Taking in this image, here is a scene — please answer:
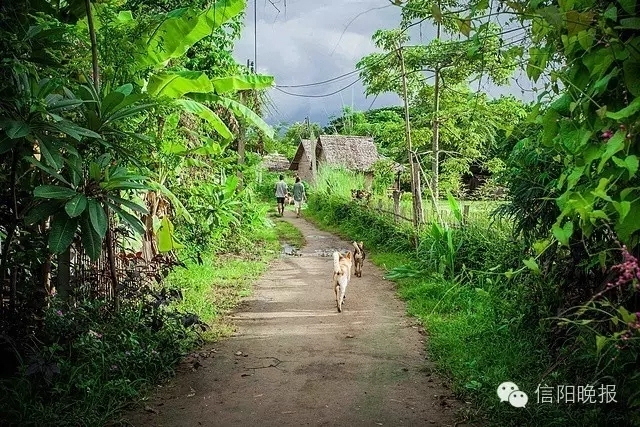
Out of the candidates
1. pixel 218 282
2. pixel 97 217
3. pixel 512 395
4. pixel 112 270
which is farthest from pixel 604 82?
pixel 218 282

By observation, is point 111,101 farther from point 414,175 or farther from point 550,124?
point 414,175

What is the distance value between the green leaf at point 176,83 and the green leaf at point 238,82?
0.58 metres

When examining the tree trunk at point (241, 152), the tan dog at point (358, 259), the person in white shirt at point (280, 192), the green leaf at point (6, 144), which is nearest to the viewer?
the green leaf at point (6, 144)

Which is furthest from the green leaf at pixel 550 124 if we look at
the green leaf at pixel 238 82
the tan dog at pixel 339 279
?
the green leaf at pixel 238 82

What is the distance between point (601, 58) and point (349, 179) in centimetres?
1779

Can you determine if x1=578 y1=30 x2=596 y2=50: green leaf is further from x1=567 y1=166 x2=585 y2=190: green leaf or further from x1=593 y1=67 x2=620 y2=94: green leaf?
x1=567 y1=166 x2=585 y2=190: green leaf

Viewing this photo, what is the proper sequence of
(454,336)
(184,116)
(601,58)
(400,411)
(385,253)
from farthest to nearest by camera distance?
(385,253)
(184,116)
(454,336)
(400,411)
(601,58)

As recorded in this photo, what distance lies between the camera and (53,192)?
13.2 ft

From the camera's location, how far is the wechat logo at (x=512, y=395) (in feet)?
13.2

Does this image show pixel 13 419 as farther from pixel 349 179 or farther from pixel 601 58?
pixel 349 179

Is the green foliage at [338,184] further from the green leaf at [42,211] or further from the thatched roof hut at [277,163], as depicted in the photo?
the thatched roof hut at [277,163]

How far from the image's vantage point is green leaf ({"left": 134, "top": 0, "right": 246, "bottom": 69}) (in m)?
6.49

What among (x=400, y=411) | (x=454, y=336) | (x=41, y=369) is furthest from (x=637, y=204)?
(x=454, y=336)

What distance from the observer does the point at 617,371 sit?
10.8 ft
